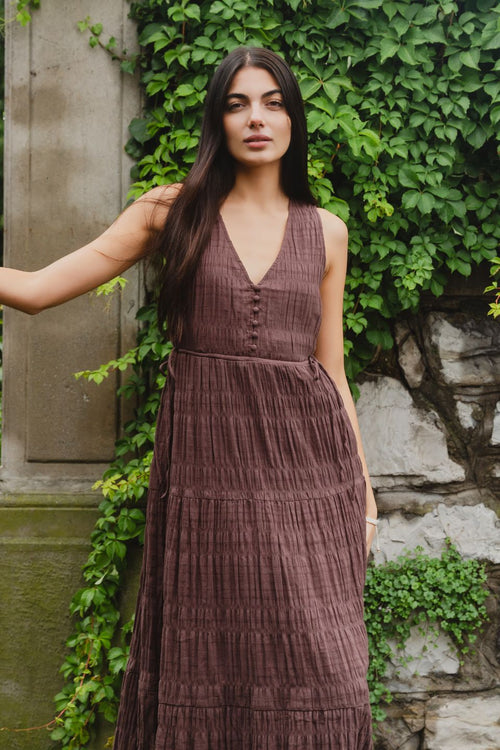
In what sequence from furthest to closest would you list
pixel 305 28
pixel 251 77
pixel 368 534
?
pixel 305 28 < pixel 368 534 < pixel 251 77

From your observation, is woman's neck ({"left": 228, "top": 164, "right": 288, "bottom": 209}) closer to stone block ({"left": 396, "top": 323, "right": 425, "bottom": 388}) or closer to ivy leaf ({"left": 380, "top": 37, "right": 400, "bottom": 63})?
ivy leaf ({"left": 380, "top": 37, "right": 400, "bottom": 63})

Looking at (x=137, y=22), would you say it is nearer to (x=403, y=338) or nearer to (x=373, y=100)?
(x=373, y=100)

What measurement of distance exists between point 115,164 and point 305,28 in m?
0.77

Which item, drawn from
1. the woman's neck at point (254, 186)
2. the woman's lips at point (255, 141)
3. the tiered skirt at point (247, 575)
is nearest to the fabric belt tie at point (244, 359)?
the tiered skirt at point (247, 575)

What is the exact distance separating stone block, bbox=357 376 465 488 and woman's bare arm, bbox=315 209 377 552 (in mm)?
675

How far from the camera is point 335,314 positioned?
2.22m

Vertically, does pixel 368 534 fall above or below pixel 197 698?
above

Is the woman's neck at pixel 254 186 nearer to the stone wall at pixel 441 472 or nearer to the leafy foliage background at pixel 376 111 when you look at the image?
the leafy foliage background at pixel 376 111

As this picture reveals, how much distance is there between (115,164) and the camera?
112 inches

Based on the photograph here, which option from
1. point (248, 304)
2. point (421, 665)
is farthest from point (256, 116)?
point (421, 665)

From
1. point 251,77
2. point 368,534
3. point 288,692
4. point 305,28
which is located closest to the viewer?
point 288,692

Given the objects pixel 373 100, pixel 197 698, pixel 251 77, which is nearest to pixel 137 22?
pixel 373 100

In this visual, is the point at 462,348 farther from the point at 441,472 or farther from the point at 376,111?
the point at 376,111

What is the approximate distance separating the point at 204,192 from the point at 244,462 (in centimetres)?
66
